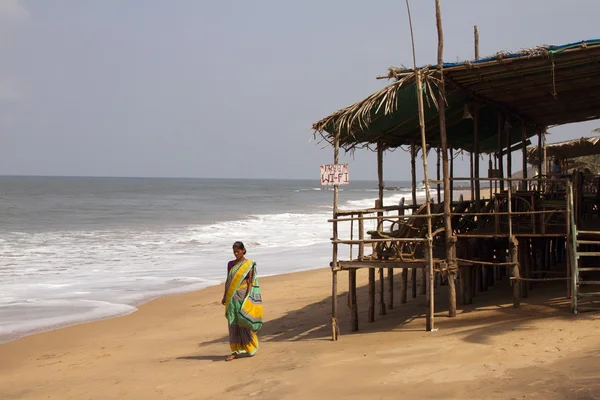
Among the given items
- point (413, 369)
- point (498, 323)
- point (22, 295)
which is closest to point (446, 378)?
point (413, 369)

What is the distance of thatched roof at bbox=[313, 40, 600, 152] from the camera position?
8039 millimetres

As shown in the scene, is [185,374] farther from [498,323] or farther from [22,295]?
[22,295]

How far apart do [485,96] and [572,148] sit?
785 cm

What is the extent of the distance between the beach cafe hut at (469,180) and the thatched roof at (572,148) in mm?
3989

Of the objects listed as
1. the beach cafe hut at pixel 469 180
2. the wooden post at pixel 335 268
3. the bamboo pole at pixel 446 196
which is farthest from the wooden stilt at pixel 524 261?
the wooden post at pixel 335 268

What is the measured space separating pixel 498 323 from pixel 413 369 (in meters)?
1.91

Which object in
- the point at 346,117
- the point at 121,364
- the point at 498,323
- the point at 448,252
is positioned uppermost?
the point at 346,117

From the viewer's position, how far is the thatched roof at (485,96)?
26.4 ft

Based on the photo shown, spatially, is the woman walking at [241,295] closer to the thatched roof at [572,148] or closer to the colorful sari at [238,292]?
the colorful sari at [238,292]

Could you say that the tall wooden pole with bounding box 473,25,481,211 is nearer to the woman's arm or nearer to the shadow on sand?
the shadow on sand

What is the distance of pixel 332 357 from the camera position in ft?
24.9

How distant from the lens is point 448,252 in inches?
339

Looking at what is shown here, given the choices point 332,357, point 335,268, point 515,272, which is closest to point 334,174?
point 335,268

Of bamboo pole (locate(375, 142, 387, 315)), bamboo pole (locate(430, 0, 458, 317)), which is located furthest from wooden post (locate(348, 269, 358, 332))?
bamboo pole (locate(430, 0, 458, 317))
